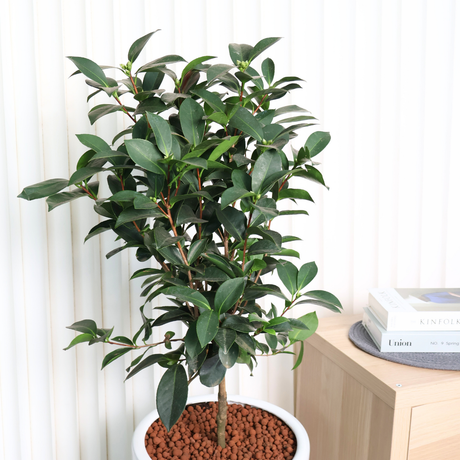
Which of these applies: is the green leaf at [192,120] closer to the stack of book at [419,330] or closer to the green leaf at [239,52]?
the green leaf at [239,52]

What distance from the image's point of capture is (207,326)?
654 mm

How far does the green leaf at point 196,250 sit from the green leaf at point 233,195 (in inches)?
5.7

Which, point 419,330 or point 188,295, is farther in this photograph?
point 419,330

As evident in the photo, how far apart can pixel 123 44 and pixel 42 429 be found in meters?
0.99

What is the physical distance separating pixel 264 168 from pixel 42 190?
0.37 metres

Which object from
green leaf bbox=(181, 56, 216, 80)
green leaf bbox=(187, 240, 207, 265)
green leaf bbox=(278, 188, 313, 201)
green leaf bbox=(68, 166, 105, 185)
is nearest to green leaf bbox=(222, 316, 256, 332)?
green leaf bbox=(187, 240, 207, 265)

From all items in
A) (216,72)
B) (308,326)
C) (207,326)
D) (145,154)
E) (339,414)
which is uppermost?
(216,72)

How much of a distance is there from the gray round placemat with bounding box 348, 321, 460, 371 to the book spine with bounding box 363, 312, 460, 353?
0.04ft

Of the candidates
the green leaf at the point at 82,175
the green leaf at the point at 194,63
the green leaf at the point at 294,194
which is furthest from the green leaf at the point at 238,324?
the green leaf at the point at 194,63

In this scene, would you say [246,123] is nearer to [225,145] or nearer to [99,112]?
[225,145]

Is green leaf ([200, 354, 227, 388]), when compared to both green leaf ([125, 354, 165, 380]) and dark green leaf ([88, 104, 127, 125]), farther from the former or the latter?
dark green leaf ([88, 104, 127, 125])

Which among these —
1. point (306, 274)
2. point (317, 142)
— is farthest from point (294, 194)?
point (306, 274)

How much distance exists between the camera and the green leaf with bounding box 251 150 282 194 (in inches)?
26.5

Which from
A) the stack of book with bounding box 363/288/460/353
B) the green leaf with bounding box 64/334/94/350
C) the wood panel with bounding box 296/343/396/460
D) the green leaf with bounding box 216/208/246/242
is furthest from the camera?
the stack of book with bounding box 363/288/460/353
